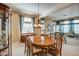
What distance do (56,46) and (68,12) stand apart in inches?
31.5

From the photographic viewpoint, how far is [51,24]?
2213 mm

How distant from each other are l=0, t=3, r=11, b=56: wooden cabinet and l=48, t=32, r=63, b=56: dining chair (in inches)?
37.3

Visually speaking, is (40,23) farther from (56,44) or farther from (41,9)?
(56,44)

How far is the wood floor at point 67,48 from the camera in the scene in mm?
2174

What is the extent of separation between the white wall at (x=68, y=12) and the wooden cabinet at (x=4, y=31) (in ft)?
3.34

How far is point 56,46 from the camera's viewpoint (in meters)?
2.28

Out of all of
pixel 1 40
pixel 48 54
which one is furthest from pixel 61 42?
pixel 1 40

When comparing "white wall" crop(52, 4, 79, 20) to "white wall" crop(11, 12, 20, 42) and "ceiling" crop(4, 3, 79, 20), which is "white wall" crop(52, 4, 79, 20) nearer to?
"ceiling" crop(4, 3, 79, 20)

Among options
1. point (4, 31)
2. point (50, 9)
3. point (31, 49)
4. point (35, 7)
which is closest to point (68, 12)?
point (50, 9)

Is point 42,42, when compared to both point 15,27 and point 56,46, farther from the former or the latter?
point 15,27

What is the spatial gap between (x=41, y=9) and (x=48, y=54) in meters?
1.02

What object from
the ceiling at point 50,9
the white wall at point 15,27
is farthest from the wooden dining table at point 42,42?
the ceiling at point 50,9

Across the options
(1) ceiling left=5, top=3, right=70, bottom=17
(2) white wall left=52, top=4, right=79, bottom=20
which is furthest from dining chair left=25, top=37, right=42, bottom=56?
(2) white wall left=52, top=4, right=79, bottom=20

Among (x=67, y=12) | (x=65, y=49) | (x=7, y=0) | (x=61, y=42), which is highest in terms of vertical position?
(x=7, y=0)
